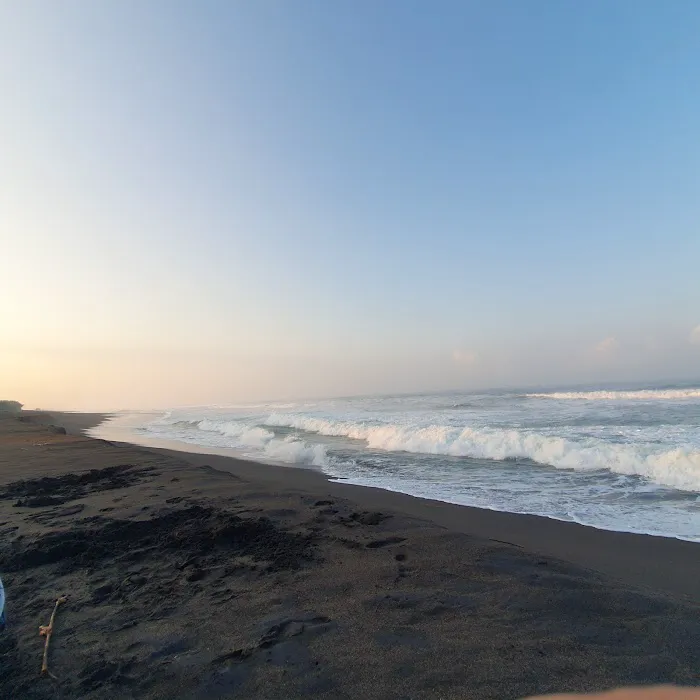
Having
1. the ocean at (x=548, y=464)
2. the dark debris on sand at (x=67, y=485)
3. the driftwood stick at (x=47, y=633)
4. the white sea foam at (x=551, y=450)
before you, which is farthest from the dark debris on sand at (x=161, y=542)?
the white sea foam at (x=551, y=450)

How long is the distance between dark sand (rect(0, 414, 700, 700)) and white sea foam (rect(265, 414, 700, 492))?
4.42 metres

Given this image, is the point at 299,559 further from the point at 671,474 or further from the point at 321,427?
the point at 321,427

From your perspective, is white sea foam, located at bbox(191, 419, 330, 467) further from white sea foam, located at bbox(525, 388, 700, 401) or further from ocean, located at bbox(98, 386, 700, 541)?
white sea foam, located at bbox(525, 388, 700, 401)

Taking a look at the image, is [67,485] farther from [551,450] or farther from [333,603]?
[551,450]

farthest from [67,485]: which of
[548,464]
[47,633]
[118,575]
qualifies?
[548,464]

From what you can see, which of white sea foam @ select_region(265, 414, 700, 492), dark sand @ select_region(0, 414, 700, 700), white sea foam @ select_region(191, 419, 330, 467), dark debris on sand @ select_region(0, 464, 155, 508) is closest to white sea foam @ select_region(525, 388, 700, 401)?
white sea foam @ select_region(265, 414, 700, 492)

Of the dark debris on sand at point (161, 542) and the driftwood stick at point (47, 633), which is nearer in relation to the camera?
the driftwood stick at point (47, 633)

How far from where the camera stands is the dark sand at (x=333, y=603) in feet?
9.43

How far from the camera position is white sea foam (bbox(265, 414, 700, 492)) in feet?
30.3

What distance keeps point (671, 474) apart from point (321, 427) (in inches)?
638

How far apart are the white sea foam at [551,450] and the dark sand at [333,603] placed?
14.5 ft

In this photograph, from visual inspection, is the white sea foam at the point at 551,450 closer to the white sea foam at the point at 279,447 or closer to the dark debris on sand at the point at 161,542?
the white sea foam at the point at 279,447

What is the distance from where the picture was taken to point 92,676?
2941 mm

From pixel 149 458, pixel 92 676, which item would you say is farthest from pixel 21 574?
→ pixel 149 458
